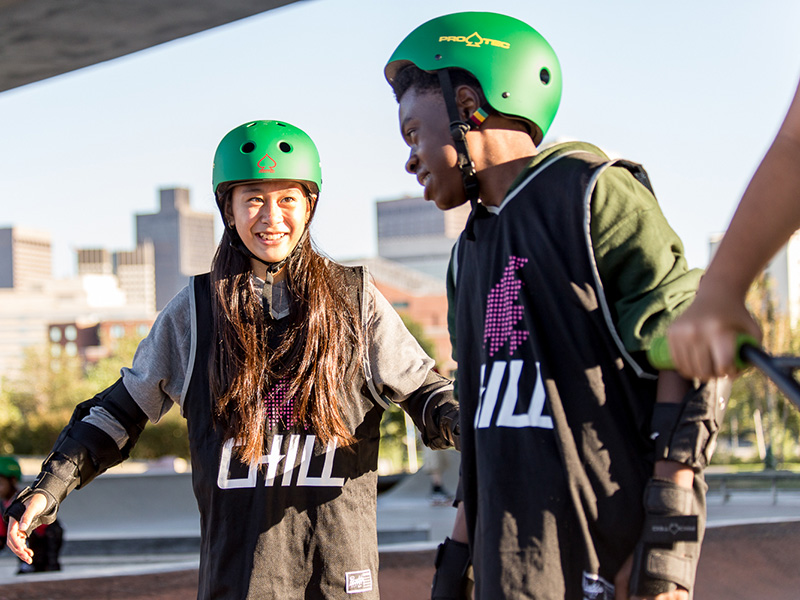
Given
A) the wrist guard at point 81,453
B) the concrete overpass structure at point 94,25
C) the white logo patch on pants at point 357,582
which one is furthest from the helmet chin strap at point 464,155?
the concrete overpass structure at point 94,25

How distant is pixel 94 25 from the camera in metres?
5.54

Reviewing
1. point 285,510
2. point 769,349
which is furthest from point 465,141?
point 769,349

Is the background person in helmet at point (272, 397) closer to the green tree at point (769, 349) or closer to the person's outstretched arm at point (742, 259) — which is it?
the person's outstretched arm at point (742, 259)

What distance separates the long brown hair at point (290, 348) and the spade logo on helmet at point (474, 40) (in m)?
1.17

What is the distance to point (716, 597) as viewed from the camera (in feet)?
20.5

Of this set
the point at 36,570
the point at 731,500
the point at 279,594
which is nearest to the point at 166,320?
the point at 279,594

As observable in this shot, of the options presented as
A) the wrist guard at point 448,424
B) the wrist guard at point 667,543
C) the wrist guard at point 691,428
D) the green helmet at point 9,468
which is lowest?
the green helmet at point 9,468

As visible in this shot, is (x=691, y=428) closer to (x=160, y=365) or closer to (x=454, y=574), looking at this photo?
(x=454, y=574)

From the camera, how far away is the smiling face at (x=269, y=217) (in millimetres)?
3271

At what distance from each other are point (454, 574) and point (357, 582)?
64cm

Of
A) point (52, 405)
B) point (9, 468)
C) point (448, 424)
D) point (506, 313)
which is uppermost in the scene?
point (506, 313)

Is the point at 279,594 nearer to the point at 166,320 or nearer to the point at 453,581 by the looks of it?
the point at 453,581

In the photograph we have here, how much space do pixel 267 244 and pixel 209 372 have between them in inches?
19.7

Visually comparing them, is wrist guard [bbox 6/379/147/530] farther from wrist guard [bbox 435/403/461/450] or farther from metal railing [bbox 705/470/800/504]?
metal railing [bbox 705/470/800/504]
